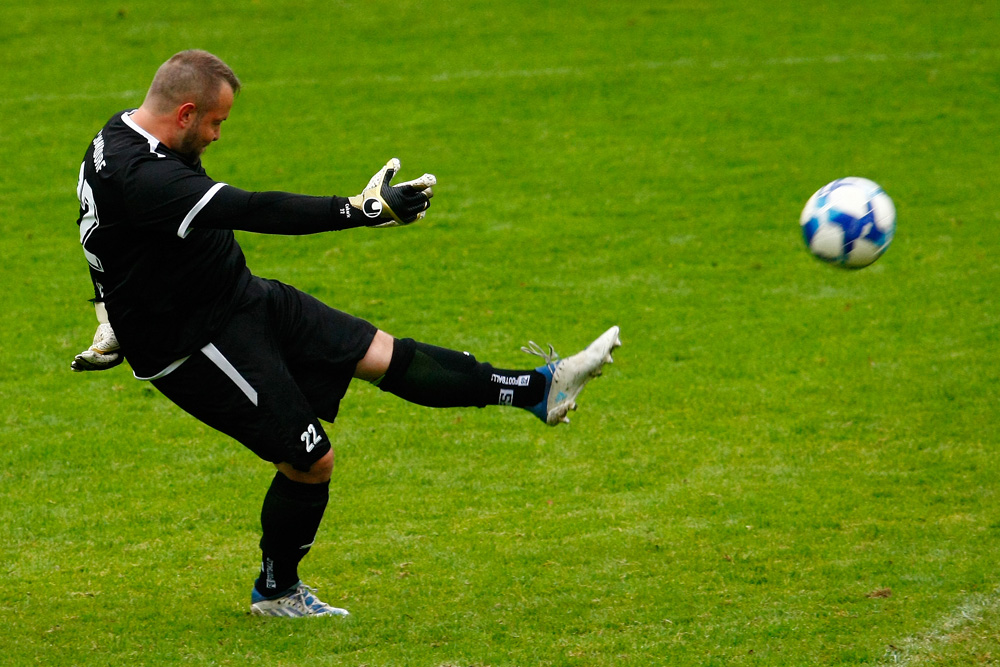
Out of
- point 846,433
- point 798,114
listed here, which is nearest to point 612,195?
point 798,114

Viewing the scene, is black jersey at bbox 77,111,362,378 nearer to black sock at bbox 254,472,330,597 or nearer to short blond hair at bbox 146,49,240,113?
short blond hair at bbox 146,49,240,113

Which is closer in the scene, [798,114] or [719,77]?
[798,114]

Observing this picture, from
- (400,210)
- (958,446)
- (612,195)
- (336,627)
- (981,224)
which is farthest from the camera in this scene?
(612,195)

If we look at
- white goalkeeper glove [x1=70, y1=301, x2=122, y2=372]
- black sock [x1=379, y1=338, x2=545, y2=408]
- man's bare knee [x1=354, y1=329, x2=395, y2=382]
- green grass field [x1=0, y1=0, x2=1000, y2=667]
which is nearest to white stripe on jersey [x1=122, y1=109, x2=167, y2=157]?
white goalkeeper glove [x1=70, y1=301, x2=122, y2=372]

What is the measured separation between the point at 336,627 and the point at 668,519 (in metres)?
2.19

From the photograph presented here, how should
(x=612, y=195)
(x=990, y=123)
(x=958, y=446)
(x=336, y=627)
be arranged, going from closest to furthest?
(x=336, y=627) → (x=958, y=446) → (x=612, y=195) → (x=990, y=123)

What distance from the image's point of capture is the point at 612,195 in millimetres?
13016

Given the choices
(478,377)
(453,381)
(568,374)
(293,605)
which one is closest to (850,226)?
(568,374)

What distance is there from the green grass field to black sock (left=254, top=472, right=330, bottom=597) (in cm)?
25

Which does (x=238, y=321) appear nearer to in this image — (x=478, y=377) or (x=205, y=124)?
(x=205, y=124)

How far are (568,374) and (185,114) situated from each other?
2.04m

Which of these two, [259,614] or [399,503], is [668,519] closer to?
[399,503]

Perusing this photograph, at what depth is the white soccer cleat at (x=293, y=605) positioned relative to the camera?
18.7 ft

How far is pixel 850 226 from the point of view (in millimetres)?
6141
